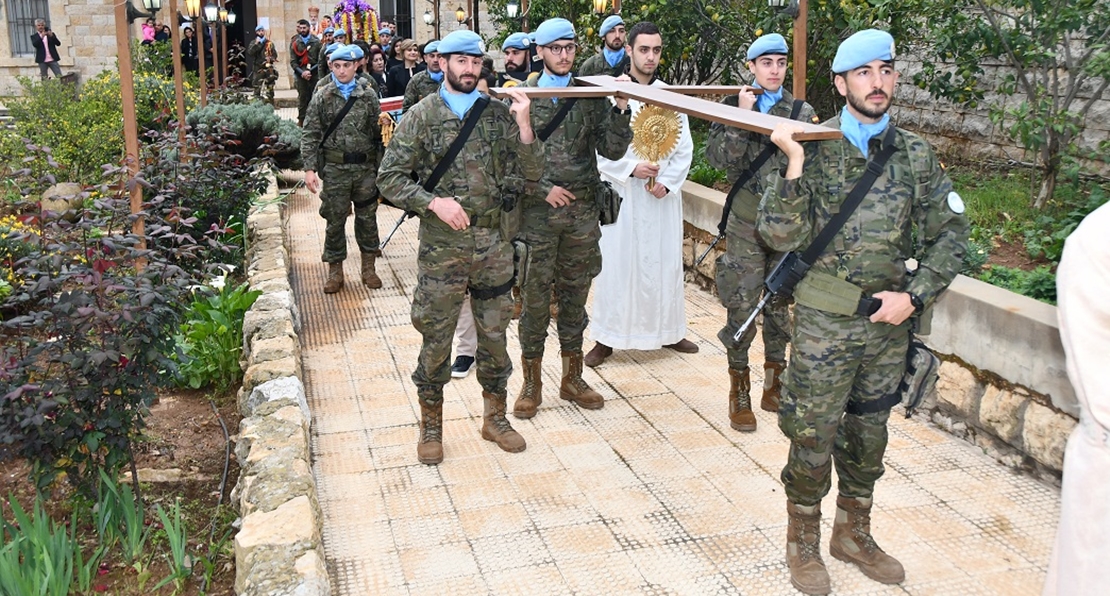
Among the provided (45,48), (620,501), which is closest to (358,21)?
(45,48)

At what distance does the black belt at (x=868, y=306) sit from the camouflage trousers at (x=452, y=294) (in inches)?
78.2

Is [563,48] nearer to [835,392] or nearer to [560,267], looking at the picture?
[560,267]

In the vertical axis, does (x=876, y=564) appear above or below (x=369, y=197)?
below

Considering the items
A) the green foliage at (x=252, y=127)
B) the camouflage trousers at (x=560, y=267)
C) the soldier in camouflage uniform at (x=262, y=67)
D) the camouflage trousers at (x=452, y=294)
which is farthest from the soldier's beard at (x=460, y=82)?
the soldier in camouflage uniform at (x=262, y=67)


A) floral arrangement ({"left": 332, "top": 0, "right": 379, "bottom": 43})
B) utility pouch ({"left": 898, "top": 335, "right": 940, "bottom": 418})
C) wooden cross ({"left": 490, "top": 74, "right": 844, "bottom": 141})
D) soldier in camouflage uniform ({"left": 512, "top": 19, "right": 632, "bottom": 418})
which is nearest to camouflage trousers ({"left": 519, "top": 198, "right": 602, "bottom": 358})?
soldier in camouflage uniform ({"left": 512, "top": 19, "right": 632, "bottom": 418})

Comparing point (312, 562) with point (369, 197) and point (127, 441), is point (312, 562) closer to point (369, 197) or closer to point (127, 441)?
point (127, 441)

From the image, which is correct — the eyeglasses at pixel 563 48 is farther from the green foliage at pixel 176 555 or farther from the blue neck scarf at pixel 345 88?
the green foliage at pixel 176 555

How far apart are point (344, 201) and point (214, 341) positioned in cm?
236

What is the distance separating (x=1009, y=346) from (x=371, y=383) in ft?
12.1

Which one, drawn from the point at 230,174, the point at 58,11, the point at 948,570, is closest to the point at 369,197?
the point at 230,174

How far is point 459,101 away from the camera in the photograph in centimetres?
500

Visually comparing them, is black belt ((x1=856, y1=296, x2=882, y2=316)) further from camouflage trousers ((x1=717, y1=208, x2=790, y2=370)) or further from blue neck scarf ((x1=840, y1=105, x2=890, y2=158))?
camouflage trousers ((x1=717, y1=208, x2=790, y2=370))

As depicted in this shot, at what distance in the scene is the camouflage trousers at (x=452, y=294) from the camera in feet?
16.5

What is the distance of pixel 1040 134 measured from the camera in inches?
260
